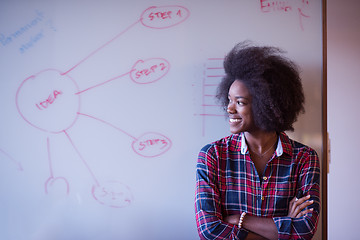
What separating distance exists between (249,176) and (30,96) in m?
1.18

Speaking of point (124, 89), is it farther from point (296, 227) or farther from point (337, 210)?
point (337, 210)

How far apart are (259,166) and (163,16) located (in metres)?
0.85

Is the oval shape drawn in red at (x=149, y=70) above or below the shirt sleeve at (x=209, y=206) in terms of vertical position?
above

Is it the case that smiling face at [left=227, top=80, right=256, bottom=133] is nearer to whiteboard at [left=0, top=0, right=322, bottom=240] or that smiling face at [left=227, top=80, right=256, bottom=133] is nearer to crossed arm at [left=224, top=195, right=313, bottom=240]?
whiteboard at [left=0, top=0, right=322, bottom=240]

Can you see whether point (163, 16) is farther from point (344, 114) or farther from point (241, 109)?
point (344, 114)

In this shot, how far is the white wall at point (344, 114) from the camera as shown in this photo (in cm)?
203

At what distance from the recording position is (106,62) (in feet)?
5.00

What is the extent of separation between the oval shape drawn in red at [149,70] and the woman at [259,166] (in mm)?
369

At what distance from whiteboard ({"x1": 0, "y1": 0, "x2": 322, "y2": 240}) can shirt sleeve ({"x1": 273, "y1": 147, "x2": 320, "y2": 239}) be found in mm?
177

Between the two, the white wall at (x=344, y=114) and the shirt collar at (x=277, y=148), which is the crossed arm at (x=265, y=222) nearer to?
the shirt collar at (x=277, y=148)

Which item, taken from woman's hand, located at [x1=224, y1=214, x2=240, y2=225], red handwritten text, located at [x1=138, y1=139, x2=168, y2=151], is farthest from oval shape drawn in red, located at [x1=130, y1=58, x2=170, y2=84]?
woman's hand, located at [x1=224, y1=214, x2=240, y2=225]

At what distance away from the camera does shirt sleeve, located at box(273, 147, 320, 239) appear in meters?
1.12

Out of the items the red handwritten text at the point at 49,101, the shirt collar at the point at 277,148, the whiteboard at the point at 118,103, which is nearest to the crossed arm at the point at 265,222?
the shirt collar at the point at 277,148

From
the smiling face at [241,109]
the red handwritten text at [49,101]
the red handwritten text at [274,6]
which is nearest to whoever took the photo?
the smiling face at [241,109]
